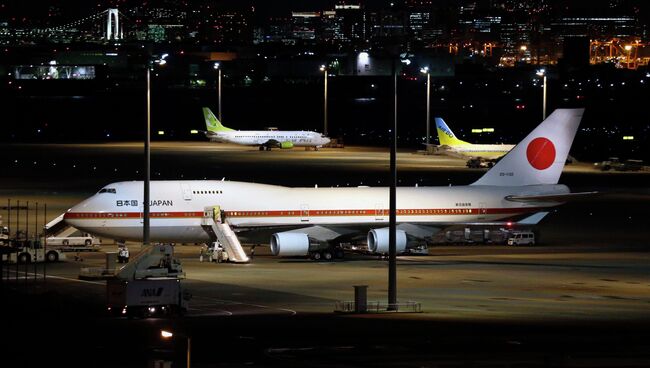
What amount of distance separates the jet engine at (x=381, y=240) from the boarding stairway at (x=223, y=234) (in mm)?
5791

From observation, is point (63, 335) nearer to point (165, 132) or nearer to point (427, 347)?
point (427, 347)

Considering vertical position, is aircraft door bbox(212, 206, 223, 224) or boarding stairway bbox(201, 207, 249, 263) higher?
aircraft door bbox(212, 206, 223, 224)

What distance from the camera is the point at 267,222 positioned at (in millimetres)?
62000

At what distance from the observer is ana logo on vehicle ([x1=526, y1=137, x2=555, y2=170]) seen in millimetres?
66938

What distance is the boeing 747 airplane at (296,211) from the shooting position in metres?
61.0

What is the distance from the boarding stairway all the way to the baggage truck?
17.0 meters

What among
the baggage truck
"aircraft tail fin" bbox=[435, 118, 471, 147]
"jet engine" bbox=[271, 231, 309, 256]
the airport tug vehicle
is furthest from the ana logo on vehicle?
"aircraft tail fin" bbox=[435, 118, 471, 147]

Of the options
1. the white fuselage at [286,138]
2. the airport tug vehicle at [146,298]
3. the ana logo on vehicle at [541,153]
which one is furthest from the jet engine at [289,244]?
the white fuselage at [286,138]

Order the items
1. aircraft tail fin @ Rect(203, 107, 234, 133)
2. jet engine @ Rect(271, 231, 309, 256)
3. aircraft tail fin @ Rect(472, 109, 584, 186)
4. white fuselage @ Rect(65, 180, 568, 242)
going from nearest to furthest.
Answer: jet engine @ Rect(271, 231, 309, 256) < white fuselage @ Rect(65, 180, 568, 242) < aircraft tail fin @ Rect(472, 109, 584, 186) < aircraft tail fin @ Rect(203, 107, 234, 133)

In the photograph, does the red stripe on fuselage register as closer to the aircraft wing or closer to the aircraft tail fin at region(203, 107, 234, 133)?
the aircraft wing

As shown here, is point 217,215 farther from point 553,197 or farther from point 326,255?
point 553,197

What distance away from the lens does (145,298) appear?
41.6 meters

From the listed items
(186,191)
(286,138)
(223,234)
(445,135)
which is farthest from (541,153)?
(286,138)

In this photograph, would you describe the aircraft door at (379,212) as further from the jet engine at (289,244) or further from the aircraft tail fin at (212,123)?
the aircraft tail fin at (212,123)
